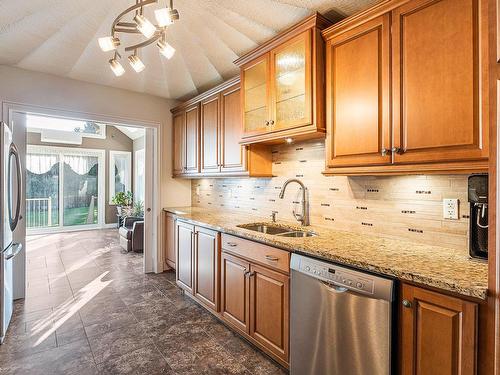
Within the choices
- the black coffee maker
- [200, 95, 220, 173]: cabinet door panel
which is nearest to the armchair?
[200, 95, 220, 173]: cabinet door panel

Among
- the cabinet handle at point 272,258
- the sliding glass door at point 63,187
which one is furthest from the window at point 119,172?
the cabinet handle at point 272,258

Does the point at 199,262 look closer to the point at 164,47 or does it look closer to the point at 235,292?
the point at 235,292

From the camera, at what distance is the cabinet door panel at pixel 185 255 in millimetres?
2965

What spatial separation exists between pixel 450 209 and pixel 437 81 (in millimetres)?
748

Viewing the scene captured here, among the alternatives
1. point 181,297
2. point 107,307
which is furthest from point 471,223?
point 107,307

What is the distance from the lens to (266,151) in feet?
9.34

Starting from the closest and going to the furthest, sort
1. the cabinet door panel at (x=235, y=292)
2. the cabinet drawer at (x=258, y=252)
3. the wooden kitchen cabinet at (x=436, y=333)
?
1. the wooden kitchen cabinet at (x=436, y=333)
2. the cabinet drawer at (x=258, y=252)
3. the cabinet door panel at (x=235, y=292)

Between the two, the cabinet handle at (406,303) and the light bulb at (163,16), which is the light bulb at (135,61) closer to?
the light bulb at (163,16)

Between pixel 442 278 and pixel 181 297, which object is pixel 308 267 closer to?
pixel 442 278

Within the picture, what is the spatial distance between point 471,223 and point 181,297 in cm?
285

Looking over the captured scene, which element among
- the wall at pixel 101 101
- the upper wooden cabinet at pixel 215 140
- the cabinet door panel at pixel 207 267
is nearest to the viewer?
the cabinet door panel at pixel 207 267

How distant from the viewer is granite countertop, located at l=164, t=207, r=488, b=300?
3.65ft

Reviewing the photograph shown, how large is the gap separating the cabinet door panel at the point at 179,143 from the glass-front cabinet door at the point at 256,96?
5.04ft

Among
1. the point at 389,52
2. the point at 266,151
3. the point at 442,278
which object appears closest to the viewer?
the point at 442,278
